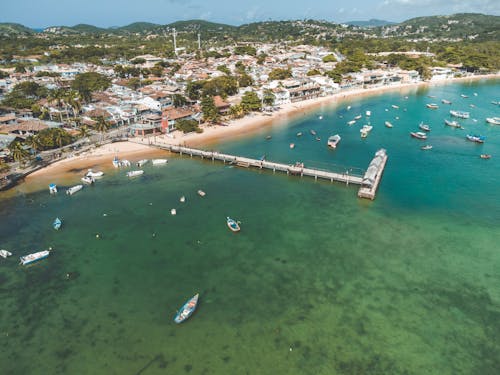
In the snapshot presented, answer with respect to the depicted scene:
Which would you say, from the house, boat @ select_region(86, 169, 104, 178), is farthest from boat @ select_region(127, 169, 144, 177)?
the house

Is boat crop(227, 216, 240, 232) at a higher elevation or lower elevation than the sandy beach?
lower

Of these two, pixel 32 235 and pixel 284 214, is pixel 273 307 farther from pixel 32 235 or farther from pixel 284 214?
pixel 32 235

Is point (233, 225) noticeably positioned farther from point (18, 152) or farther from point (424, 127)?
point (424, 127)

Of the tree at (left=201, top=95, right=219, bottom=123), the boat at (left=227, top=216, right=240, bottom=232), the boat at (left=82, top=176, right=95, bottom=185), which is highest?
the tree at (left=201, top=95, right=219, bottom=123)

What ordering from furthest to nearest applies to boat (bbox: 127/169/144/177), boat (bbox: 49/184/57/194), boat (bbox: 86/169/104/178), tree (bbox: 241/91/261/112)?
tree (bbox: 241/91/261/112), boat (bbox: 127/169/144/177), boat (bbox: 86/169/104/178), boat (bbox: 49/184/57/194)

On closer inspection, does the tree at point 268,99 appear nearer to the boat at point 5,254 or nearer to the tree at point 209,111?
the tree at point 209,111

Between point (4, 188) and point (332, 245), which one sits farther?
point (4, 188)

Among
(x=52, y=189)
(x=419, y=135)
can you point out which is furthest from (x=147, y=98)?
(x=419, y=135)

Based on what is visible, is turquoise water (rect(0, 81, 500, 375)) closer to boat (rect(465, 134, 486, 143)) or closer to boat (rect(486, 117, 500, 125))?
boat (rect(465, 134, 486, 143))

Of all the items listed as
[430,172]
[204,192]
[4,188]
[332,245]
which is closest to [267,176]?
[204,192]
